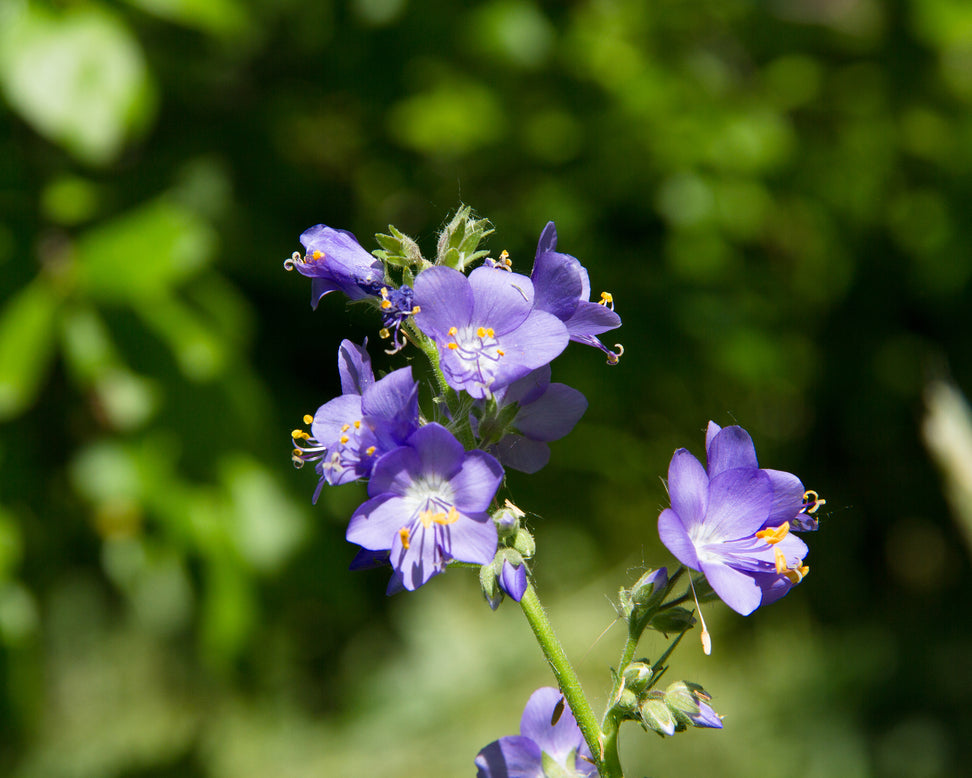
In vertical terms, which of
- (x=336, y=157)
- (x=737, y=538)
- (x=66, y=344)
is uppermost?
(x=336, y=157)

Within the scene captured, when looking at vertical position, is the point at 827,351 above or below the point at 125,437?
below

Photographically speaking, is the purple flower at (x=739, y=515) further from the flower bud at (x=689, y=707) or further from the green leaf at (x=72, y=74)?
the green leaf at (x=72, y=74)

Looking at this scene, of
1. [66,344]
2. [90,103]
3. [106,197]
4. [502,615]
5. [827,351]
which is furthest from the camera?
[502,615]

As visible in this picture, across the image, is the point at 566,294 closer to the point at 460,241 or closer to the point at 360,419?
the point at 460,241

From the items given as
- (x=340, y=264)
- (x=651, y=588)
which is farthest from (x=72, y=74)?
(x=651, y=588)

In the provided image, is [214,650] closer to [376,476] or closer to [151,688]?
[376,476]

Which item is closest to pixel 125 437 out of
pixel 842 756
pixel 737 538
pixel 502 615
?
pixel 737 538

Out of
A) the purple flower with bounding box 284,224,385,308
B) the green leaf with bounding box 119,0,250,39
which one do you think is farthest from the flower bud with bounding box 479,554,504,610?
the green leaf with bounding box 119,0,250,39
